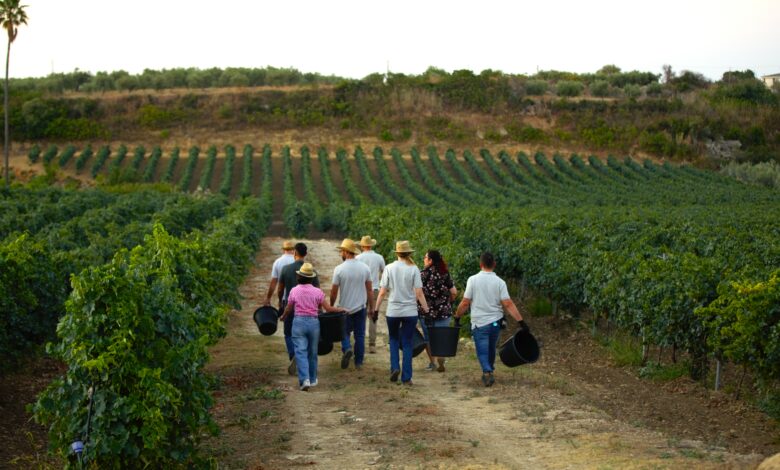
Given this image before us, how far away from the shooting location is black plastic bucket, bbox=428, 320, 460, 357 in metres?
12.7

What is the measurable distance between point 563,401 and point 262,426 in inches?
141

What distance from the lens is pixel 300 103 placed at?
99562 millimetres

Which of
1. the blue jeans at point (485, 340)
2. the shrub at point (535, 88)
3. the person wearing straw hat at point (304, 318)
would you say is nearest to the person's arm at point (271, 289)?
the person wearing straw hat at point (304, 318)

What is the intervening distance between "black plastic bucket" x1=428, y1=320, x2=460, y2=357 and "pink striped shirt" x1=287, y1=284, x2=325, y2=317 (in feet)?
5.30

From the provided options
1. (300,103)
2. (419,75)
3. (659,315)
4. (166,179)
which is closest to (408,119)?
(300,103)

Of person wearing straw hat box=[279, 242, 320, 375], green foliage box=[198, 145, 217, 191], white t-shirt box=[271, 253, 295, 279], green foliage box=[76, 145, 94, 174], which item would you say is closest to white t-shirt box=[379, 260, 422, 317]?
person wearing straw hat box=[279, 242, 320, 375]

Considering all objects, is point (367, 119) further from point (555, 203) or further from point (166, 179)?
point (555, 203)

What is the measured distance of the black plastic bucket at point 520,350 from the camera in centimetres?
1212

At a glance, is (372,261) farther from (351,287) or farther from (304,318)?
(304,318)

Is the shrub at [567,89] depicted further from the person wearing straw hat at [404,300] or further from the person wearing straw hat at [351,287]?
the person wearing straw hat at [404,300]

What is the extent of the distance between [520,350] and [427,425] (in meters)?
2.52

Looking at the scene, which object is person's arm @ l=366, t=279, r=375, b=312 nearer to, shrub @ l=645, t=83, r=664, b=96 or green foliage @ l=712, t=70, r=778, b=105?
green foliage @ l=712, t=70, r=778, b=105

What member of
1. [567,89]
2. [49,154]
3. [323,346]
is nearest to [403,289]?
[323,346]

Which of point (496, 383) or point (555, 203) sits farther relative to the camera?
point (555, 203)
